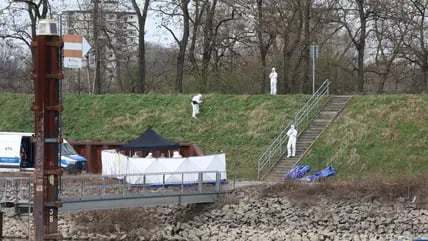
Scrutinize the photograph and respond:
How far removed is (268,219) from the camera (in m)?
33.4

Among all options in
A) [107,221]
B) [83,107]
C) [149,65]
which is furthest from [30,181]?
[149,65]

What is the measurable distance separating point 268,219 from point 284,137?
10738 mm

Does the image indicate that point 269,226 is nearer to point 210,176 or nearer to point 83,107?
point 210,176

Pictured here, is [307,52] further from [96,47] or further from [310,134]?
[96,47]

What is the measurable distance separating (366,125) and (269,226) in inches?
467

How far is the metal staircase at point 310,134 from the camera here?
39.8 m

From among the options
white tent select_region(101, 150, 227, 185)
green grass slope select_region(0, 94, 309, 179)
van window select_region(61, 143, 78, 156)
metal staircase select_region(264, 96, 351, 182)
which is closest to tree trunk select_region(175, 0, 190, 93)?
green grass slope select_region(0, 94, 309, 179)

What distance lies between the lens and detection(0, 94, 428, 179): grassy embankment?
4009 cm

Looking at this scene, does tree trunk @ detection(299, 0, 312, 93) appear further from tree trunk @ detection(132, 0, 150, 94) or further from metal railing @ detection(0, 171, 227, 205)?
metal railing @ detection(0, 171, 227, 205)

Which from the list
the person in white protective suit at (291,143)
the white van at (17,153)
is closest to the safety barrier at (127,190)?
the white van at (17,153)

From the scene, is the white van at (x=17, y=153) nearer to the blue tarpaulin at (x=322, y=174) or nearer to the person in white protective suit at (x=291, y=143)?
the person in white protective suit at (x=291, y=143)

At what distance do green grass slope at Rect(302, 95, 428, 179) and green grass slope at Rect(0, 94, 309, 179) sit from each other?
3392 mm

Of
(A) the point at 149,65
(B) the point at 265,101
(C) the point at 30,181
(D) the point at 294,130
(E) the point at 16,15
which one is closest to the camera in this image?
(C) the point at 30,181

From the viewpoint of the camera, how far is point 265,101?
159 feet
